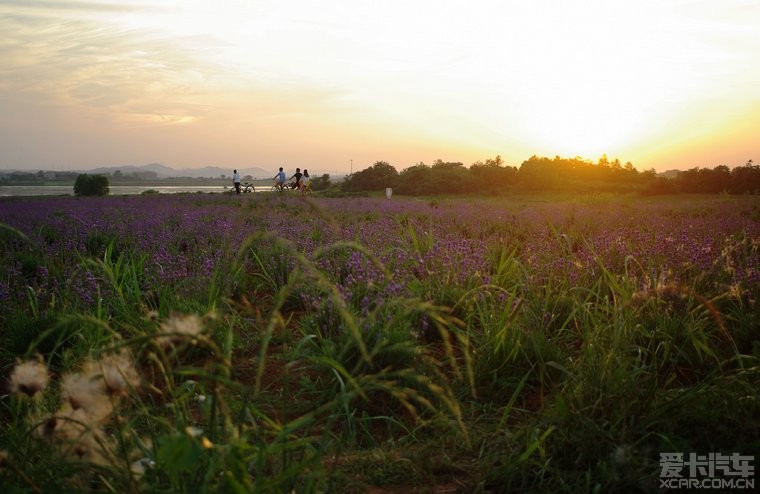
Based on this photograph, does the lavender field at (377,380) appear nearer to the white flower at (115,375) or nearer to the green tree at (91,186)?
the white flower at (115,375)

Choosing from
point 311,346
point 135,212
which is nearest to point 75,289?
point 311,346

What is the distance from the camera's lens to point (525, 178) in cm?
3027

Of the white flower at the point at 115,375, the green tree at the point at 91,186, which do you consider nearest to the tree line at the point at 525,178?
the green tree at the point at 91,186

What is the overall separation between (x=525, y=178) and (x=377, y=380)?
29432mm

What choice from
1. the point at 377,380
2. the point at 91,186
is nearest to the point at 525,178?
the point at 91,186

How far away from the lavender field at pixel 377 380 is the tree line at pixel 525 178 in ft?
70.9

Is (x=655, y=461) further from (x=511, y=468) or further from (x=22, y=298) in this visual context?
(x=22, y=298)

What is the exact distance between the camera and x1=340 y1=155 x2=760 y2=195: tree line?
24625 millimetres

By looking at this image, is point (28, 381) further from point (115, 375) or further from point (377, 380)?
point (377, 380)

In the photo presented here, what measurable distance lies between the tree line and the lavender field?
70.9ft

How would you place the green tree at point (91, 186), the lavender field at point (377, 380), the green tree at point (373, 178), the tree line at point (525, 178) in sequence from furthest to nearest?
the green tree at point (373, 178) → the green tree at point (91, 186) → the tree line at point (525, 178) → the lavender field at point (377, 380)

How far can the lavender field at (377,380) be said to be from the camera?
134 cm

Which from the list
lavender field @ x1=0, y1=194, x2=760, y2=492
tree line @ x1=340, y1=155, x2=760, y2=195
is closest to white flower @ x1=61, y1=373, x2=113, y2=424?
lavender field @ x1=0, y1=194, x2=760, y2=492

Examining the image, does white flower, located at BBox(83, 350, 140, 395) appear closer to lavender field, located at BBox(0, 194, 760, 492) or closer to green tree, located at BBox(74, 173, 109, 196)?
lavender field, located at BBox(0, 194, 760, 492)
